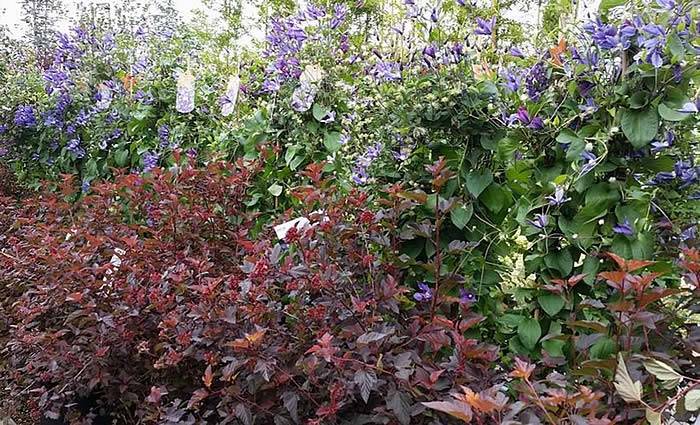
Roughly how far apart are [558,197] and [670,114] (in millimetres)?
297

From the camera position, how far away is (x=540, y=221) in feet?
4.86

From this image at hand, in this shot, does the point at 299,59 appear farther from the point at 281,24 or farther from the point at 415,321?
the point at 415,321

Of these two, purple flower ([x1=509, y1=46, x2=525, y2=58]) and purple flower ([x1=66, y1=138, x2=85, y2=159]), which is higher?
purple flower ([x1=509, y1=46, x2=525, y2=58])

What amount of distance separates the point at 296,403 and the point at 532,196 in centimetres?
81

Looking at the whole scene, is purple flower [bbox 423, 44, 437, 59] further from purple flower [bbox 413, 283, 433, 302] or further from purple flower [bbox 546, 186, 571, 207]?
purple flower [bbox 413, 283, 433, 302]

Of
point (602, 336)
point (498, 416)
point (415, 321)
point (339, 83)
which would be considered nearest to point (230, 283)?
point (415, 321)

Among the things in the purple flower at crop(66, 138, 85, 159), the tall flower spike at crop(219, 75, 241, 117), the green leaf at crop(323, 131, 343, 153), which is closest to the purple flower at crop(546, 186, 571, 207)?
the green leaf at crop(323, 131, 343, 153)

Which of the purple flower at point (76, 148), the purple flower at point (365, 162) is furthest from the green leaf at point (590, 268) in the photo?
the purple flower at point (76, 148)

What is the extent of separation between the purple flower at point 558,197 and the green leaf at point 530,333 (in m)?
0.32

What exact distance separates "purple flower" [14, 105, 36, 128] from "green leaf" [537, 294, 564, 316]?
143 inches

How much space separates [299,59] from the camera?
2395mm

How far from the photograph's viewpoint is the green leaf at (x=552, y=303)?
1.50m

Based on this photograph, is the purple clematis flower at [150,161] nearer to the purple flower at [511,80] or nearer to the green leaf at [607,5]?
the purple flower at [511,80]

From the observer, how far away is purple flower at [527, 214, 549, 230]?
1.47 meters
